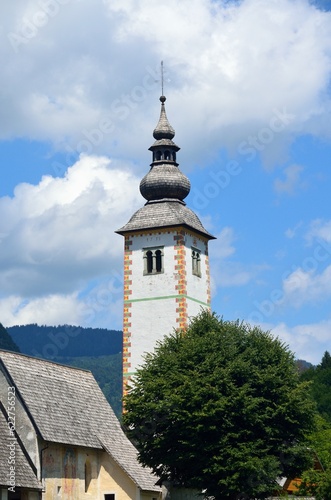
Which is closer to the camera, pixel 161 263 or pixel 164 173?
pixel 161 263

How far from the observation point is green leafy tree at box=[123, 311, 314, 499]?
149 ft

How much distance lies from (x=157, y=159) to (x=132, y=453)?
81.9 ft

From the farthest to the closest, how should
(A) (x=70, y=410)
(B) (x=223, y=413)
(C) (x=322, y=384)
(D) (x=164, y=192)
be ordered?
(C) (x=322, y=384)
(D) (x=164, y=192)
(A) (x=70, y=410)
(B) (x=223, y=413)

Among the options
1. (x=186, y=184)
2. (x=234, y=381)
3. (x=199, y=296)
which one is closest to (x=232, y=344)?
(x=234, y=381)

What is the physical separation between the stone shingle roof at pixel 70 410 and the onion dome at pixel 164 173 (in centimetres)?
1757

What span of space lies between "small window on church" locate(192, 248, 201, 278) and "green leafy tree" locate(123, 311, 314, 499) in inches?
508

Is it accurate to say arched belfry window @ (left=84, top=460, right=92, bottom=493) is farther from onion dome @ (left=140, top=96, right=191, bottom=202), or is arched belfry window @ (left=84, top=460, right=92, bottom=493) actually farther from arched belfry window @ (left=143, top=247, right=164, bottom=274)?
onion dome @ (left=140, top=96, right=191, bottom=202)

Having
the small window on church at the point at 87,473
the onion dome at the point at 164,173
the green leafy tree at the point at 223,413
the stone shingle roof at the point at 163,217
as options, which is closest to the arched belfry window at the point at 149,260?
the stone shingle roof at the point at 163,217

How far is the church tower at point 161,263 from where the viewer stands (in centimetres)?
6122

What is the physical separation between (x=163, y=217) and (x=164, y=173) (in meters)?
4.19

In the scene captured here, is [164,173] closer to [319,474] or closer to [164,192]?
[164,192]

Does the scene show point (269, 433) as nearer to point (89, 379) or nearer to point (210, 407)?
point (210, 407)

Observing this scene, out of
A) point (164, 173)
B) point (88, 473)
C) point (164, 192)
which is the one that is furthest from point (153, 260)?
point (88, 473)

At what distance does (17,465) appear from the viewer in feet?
136
